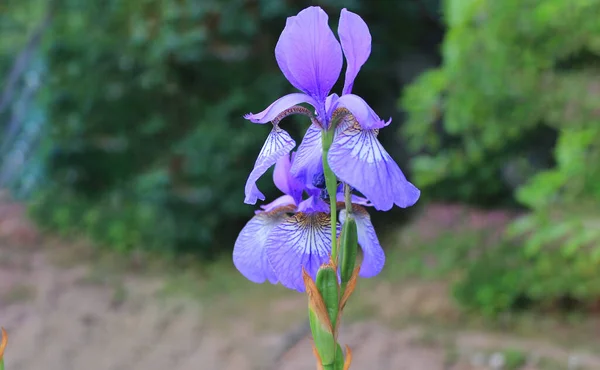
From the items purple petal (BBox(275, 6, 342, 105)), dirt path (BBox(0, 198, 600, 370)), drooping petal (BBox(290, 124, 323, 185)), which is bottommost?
drooping petal (BBox(290, 124, 323, 185))

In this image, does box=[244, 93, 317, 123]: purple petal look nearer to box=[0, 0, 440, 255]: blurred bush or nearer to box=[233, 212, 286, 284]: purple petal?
box=[233, 212, 286, 284]: purple petal

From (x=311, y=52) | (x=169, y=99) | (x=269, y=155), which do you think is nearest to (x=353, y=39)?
(x=311, y=52)

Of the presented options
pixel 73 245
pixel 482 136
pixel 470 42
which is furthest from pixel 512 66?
pixel 73 245

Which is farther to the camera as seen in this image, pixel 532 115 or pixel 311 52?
pixel 532 115

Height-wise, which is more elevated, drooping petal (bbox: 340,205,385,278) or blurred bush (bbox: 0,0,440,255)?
blurred bush (bbox: 0,0,440,255)

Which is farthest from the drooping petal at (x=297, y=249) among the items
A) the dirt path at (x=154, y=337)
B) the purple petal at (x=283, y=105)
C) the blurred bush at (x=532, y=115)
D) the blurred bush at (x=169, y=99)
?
the blurred bush at (x=169, y=99)

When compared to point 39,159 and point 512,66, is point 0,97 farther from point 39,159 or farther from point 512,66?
point 512,66

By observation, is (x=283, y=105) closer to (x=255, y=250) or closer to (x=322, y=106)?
(x=322, y=106)

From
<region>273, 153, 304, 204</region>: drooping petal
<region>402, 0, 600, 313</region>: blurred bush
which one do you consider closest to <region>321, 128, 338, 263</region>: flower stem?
<region>273, 153, 304, 204</region>: drooping petal
